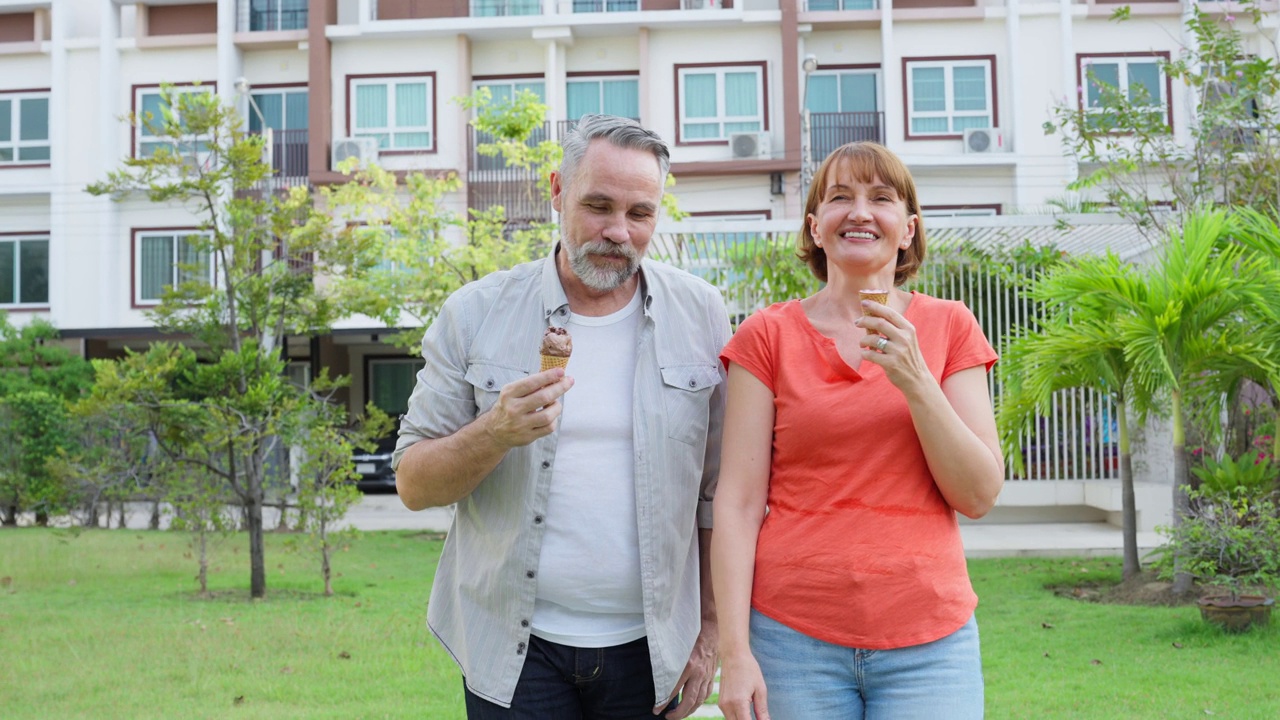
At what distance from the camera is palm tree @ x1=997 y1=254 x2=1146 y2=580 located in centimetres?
882

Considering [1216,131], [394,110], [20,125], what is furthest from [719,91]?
[20,125]

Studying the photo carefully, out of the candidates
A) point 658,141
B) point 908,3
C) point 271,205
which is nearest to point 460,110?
point 908,3

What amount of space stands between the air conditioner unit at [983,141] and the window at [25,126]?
18.8 m

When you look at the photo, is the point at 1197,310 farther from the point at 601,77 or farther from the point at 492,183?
the point at 601,77

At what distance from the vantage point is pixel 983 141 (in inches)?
910

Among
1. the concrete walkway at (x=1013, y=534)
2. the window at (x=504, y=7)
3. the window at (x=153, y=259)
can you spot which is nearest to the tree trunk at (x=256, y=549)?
the concrete walkway at (x=1013, y=534)

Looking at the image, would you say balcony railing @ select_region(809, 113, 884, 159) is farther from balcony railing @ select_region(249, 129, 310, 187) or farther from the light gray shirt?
the light gray shirt

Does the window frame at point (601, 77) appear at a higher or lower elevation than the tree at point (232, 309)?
higher

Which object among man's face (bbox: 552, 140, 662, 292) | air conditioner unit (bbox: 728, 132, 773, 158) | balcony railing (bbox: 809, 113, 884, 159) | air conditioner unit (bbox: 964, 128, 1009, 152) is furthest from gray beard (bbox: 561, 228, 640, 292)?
air conditioner unit (bbox: 964, 128, 1009, 152)

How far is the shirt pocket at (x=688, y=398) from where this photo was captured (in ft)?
9.50

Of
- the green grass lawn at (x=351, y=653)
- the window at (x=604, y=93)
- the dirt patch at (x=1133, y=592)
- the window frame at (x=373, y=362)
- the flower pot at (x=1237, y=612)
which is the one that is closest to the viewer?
the green grass lawn at (x=351, y=653)

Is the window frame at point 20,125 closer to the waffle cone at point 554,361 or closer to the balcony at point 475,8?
the balcony at point 475,8

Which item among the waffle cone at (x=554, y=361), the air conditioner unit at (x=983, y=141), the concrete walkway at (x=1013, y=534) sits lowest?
the concrete walkway at (x=1013, y=534)

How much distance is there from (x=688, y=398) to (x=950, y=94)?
22.2m
